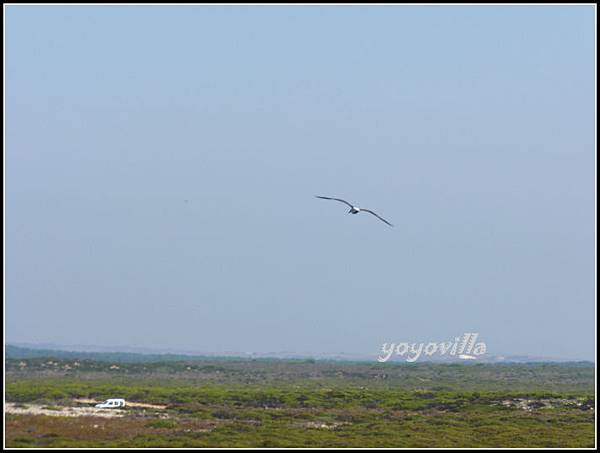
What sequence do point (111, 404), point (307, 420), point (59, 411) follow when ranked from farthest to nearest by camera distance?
1. point (111, 404)
2. point (307, 420)
3. point (59, 411)

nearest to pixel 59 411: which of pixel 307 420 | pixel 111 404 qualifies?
pixel 111 404

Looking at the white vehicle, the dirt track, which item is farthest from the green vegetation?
the dirt track

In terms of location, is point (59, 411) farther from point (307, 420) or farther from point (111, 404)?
point (307, 420)

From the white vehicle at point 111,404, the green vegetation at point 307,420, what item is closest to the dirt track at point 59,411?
the white vehicle at point 111,404

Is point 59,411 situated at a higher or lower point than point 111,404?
lower

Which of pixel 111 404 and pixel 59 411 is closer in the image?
pixel 59 411

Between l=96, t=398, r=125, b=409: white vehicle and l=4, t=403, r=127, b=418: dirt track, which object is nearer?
l=4, t=403, r=127, b=418: dirt track

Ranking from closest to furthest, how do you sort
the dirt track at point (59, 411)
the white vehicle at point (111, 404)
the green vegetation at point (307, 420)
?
the green vegetation at point (307, 420)
the dirt track at point (59, 411)
the white vehicle at point (111, 404)

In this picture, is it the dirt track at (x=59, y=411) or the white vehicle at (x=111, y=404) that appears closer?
the dirt track at (x=59, y=411)

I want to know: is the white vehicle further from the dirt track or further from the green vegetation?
the green vegetation

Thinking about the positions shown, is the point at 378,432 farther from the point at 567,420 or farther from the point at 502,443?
the point at 567,420

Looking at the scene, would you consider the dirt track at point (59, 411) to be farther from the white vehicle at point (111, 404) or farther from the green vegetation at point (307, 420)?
the green vegetation at point (307, 420)

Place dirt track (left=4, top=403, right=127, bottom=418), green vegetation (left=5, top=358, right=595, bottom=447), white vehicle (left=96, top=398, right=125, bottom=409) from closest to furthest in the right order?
green vegetation (left=5, top=358, right=595, bottom=447), dirt track (left=4, top=403, right=127, bottom=418), white vehicle (left=96, top=398, right=125, bottom=409)
